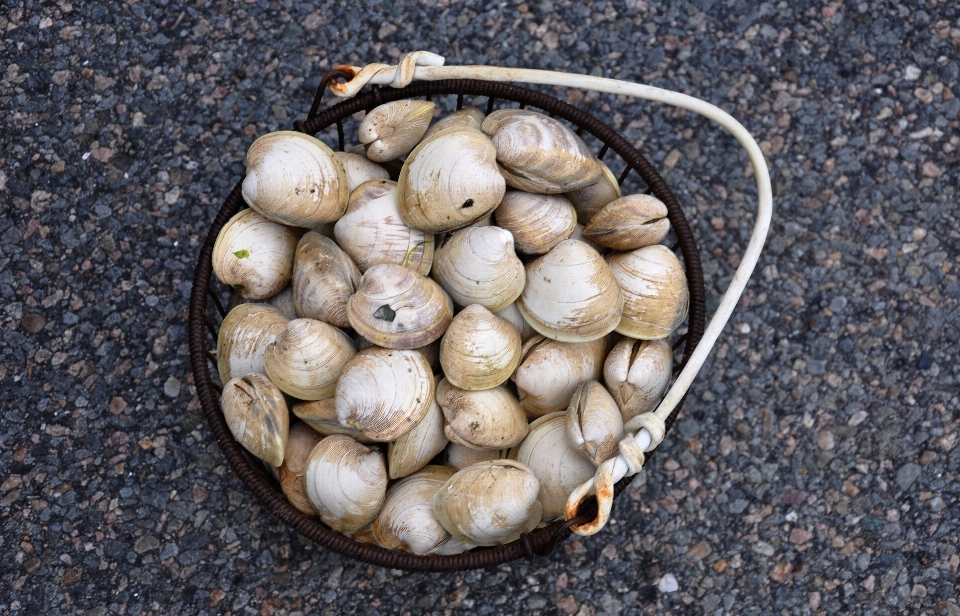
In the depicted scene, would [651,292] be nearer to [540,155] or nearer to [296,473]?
[540,155]

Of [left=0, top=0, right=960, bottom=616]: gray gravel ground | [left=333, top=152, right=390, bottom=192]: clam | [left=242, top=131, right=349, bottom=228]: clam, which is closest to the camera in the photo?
[left=242, top=131, right=349, bottom=228]: clam

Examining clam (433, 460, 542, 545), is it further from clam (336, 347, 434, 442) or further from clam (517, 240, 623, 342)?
clam (517, 240, 623, 342)

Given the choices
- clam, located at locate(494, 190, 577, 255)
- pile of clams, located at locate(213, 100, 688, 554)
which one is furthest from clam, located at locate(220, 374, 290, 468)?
clam, located at locate(494, 190, 577, 255)

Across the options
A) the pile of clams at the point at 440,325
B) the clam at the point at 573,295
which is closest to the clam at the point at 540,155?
the pile of clams at the point at 440,325

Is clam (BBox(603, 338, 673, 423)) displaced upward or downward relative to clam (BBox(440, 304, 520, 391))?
downward

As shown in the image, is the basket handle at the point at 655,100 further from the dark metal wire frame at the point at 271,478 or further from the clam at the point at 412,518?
the clam at the point at 412,518

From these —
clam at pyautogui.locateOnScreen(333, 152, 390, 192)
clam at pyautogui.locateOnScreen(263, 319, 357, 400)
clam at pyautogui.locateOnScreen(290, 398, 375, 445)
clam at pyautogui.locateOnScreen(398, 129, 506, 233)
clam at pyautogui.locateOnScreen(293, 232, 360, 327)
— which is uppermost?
clam at pyautogui.locateOnScreen(398, 129, 506, 233)
